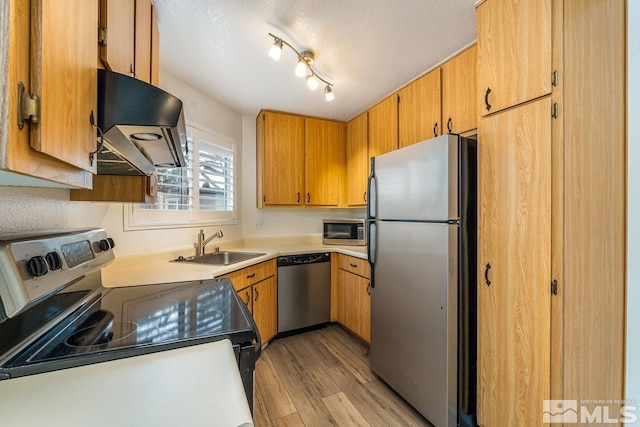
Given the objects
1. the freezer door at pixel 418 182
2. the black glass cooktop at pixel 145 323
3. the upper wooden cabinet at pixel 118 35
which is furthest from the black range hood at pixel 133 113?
the freezer door at pixel 418 182

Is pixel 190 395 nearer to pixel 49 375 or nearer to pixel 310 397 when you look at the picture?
pixel 49 375

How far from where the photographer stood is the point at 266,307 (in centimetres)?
250

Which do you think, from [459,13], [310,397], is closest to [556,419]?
[310,397]

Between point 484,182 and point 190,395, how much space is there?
5.33 feet

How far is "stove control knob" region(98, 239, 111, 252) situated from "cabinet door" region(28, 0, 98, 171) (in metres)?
0.60

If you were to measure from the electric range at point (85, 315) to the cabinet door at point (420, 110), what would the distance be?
191 cm

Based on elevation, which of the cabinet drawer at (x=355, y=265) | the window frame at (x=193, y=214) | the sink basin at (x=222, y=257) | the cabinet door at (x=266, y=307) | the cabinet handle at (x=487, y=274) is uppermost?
the window frame at (x=193, y=214)

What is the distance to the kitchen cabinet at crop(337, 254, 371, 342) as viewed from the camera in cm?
253

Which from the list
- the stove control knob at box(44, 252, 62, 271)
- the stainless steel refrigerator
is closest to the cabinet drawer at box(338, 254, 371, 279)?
the stainless steel refrigerator

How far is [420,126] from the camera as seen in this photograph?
2.23 m
